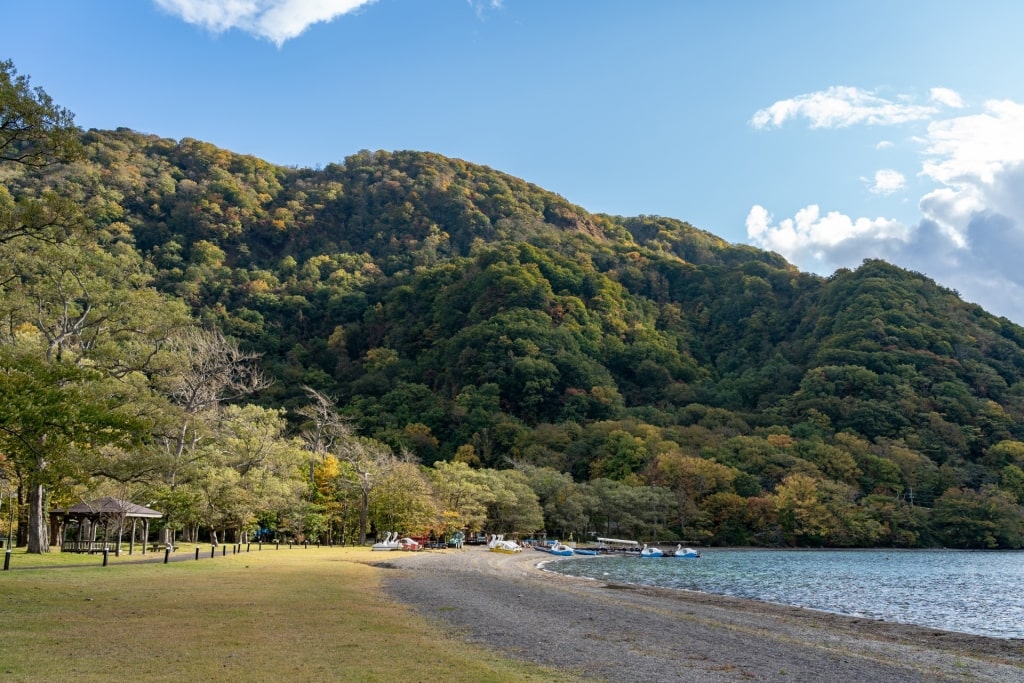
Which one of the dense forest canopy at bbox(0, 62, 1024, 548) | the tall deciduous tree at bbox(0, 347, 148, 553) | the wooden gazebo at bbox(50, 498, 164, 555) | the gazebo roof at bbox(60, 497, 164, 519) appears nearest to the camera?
the tall deciduous tree at bbox(0, 347, 148, 553)

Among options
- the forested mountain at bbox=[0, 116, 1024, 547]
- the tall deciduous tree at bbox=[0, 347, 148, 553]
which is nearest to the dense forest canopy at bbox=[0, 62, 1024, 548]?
the tall deciduous tree at bbox=[0, 347, 148, 553]

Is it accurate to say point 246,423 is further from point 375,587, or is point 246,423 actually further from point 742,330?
point 742,330

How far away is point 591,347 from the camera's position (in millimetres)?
122500

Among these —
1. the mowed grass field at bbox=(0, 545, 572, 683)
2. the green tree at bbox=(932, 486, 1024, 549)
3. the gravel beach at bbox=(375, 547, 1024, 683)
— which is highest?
the mowed grass field at bbox=(0, 545, 572, 683)

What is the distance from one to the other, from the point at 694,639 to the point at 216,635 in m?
9.81

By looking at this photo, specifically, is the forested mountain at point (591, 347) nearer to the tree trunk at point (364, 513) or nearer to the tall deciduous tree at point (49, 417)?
the tree trunk at point (364, 513)

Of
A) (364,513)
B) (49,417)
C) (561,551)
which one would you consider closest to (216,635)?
(49,417)

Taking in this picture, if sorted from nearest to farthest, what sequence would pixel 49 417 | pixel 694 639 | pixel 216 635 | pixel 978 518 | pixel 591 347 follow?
pixel 216 635 → pixel 49 417 → pixel 694 639 → pixel 978 518 → pixel 591 347

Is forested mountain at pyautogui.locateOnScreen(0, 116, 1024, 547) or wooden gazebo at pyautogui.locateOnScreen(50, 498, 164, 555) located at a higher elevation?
forested mountain at pyautogui.locateOnScreen(0, 116, 1024, 547)

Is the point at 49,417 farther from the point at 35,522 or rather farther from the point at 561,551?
the point at 561,551

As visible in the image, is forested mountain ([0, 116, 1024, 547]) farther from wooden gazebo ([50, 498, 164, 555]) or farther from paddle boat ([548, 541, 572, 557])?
wooden gazebo ([50, 498, 164, 555])

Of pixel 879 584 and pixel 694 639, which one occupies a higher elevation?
pixel 694 639

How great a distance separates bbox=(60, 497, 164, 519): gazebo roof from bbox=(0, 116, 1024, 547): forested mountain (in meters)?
25.5

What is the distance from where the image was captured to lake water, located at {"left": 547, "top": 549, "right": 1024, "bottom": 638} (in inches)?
1001
